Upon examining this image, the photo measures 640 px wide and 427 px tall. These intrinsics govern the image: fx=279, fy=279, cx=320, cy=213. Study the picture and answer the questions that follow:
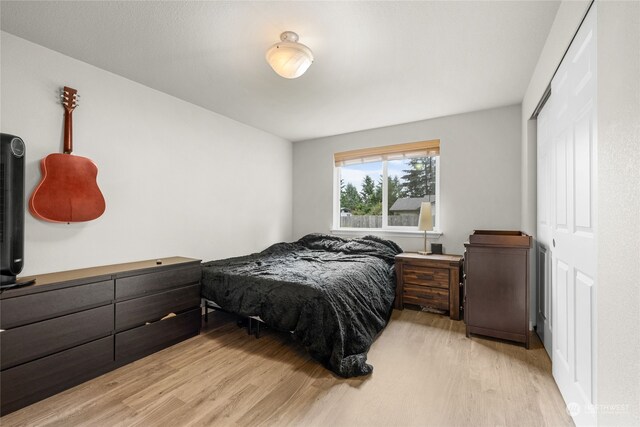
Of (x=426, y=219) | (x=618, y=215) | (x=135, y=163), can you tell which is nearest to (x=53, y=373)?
(x=135, y=163)

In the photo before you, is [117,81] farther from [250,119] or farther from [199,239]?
[199,239]

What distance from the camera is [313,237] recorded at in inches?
169

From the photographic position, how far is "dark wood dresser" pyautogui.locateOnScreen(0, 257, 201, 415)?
1.65 metres

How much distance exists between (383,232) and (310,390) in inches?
105

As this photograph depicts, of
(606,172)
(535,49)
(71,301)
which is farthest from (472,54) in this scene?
(71,301)

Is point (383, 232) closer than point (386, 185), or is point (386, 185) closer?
point (383, 232)

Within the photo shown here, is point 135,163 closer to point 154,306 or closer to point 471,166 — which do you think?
point 154,306

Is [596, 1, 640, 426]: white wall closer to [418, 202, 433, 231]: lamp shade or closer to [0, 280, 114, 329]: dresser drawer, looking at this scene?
[418, 202, 433, 231]: lamp shade

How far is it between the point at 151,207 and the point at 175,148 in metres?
0.70

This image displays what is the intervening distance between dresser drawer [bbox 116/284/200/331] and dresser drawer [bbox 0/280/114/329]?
0.51ft

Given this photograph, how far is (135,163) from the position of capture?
2.69 metres

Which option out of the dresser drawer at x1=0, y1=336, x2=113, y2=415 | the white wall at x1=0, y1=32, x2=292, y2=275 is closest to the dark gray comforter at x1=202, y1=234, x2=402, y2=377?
the white wall at x1=0, y1=32, x2=292, y2=275

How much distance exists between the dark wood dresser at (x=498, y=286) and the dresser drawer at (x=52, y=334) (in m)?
2.99

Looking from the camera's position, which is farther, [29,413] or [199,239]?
[199,239]
